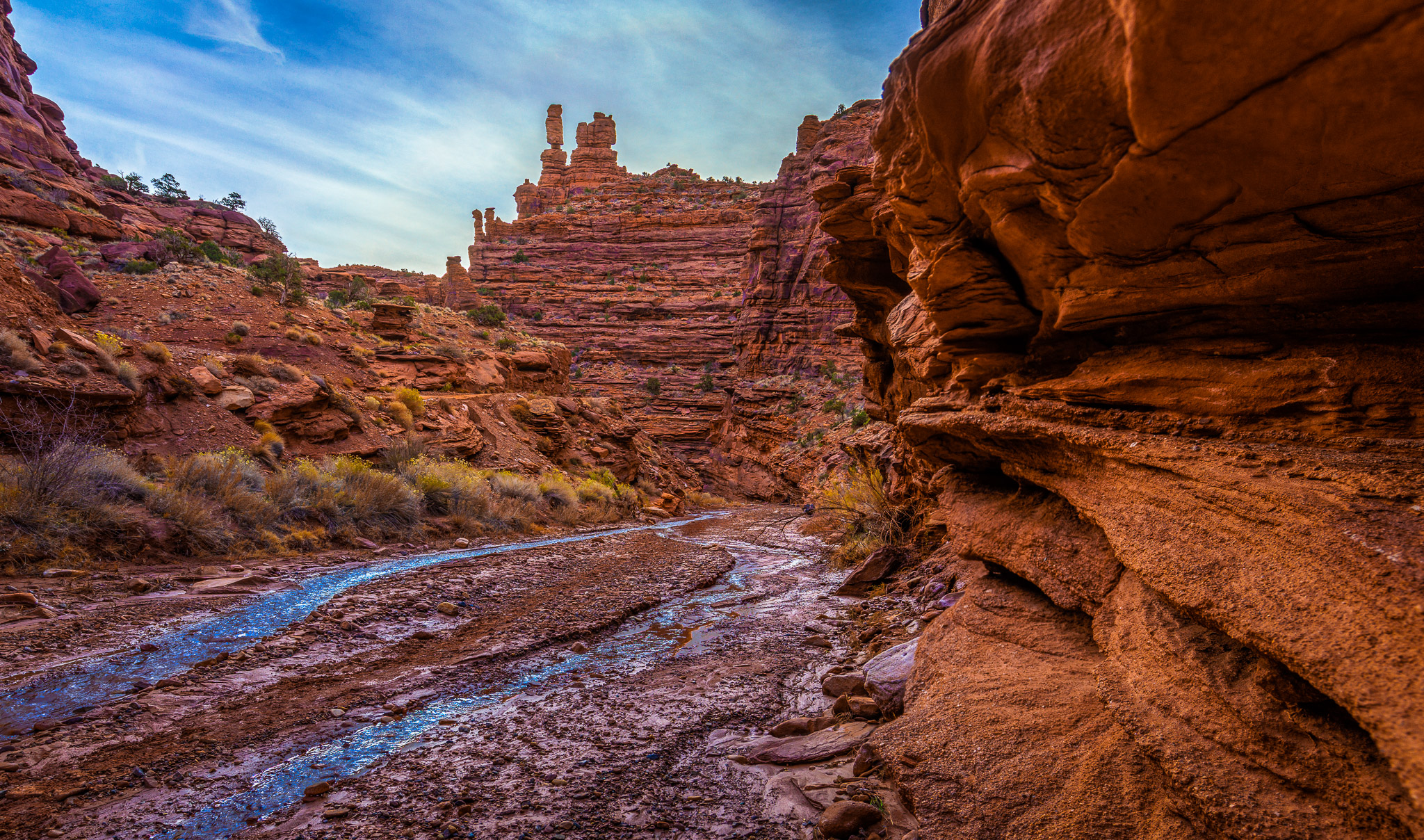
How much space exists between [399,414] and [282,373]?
10.8 feet

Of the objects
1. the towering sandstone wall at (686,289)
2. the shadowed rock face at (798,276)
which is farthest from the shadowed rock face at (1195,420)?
the shadowed rock face at (798,276)

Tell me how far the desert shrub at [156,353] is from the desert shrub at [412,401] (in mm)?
6586

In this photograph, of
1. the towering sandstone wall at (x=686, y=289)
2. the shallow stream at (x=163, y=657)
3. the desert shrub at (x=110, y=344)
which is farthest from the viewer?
the towering sandstone wall at (x=686, y=289)

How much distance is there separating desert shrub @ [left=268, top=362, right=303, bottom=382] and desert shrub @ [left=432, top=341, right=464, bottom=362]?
8733 millimetres

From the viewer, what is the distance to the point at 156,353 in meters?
11.4

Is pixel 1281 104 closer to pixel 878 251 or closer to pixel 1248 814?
pixel 1248 814

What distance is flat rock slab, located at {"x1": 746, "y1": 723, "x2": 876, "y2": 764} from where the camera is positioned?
361cm

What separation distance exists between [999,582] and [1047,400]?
5.39 ft

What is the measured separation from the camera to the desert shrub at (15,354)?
817 cm

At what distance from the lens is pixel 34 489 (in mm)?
6688

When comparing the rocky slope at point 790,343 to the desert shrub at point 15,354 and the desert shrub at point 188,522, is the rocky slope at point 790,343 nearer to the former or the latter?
the desert shrub at point 188,522

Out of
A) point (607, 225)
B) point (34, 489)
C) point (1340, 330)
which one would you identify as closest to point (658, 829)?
point (1340, 330)

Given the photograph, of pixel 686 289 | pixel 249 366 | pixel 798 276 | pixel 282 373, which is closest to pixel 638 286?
pixel 686 289

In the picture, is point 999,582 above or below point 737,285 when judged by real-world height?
below
